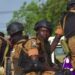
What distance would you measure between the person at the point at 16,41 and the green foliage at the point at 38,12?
768 inches

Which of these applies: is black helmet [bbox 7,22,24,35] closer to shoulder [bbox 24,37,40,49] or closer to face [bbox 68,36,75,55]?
shoulder [bbox 24,37,40,49]

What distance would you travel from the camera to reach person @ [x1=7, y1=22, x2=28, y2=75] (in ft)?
24.1

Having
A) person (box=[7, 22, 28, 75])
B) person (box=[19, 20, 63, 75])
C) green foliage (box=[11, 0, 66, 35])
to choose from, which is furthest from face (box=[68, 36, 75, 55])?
green foliage (box=[11, 0, 66, 35])

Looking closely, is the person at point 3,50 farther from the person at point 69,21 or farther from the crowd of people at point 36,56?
the person at point 69,21

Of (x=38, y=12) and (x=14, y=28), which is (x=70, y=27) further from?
(x=38, y=12)

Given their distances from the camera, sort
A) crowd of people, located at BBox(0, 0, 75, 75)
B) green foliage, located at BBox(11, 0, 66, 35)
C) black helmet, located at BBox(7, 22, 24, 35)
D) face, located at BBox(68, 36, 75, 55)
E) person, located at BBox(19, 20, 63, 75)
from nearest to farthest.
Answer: face, located at BBox(68, 36, 75, 55) < crowd of people, located at BBox(0, 0, 75, 75) < person, located at BBox(19, 20, 63, 75) < black helmet, located at BBox(7, 22, 24, 35) < green foliage, located at BBox(11, 0, 66, 35)

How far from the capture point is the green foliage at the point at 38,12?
31016mm

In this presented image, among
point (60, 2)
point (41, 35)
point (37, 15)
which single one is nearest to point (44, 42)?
point (41, 35)

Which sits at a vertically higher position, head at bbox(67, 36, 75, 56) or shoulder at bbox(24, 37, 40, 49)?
head at bbox(67, 36, 75, 56)

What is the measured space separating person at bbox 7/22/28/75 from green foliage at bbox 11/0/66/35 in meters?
19.5

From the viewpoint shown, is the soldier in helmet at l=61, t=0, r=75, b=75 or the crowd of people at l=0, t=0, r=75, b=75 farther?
the crowd of people at l=0, t=0, r=75, b=75

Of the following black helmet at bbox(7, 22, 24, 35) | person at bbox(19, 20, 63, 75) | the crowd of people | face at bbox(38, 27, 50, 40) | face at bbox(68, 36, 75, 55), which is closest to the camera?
face at bbox(68, 36, 75, 55)

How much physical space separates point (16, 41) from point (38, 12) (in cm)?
3064

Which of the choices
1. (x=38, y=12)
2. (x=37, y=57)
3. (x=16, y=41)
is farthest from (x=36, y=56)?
(x=38, y=12)
